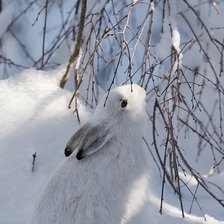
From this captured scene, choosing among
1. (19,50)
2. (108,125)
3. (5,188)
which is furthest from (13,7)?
(108,125)

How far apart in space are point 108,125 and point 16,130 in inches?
29.7

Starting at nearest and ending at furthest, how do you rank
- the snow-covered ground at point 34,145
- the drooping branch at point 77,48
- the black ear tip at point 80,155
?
the black ear tip at point 80,155 → the snow-covered ground at point 34,145 → the drooping branch at point 77,48

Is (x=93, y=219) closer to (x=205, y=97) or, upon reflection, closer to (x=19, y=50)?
(x=205, y=97)

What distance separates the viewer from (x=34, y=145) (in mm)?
2572

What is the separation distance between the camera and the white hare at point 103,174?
6.22ft

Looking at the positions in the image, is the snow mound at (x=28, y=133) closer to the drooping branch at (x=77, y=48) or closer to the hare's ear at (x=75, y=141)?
the drooping branch at (x=77, y=48)

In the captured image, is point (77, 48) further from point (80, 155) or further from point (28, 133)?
point (80, 155)

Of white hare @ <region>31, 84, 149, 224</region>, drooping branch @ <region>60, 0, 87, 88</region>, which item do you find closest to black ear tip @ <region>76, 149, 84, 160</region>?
white hare @ <region>31, 84, 149, 224</region>

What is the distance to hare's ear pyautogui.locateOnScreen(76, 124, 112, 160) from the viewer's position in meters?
1.89

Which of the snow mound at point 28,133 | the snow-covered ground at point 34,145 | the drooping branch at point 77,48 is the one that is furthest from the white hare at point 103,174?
the drooping branch at point 77,48

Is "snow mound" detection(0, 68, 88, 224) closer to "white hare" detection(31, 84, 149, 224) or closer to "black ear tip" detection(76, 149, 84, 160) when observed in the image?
"white hare" detection(31, 84, 149, 224)

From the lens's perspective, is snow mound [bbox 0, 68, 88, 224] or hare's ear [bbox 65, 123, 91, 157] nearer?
hare's ear [bbox 65, 123, 91, 157]

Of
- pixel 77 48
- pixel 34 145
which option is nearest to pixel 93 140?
pixel 34 145

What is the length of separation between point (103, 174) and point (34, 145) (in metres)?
0.71
